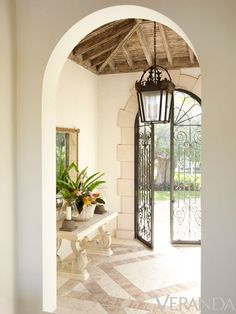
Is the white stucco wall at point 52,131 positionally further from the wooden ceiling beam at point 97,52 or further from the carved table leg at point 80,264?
the wooden ceiling beam at point 97,52

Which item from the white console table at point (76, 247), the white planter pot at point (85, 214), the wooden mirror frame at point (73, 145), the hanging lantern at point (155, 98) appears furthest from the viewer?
the wooden mirror frame at point (73, 145)

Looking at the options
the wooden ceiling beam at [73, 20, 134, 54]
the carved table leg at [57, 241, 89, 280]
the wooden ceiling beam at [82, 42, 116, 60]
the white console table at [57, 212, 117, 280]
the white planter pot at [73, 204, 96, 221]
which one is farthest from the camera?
the wooden ceiling beam at [82, 42, 116, 60]

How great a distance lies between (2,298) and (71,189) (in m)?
1.60

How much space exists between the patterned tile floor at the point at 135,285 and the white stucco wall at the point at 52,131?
802mm

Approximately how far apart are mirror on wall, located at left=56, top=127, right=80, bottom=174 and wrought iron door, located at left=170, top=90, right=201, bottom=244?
1.53m

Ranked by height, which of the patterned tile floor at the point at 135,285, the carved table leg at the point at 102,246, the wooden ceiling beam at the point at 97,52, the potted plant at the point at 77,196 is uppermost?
the wooden ceiling beam at the point at 97,52

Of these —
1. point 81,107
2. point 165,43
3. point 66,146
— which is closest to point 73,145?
point 66,146

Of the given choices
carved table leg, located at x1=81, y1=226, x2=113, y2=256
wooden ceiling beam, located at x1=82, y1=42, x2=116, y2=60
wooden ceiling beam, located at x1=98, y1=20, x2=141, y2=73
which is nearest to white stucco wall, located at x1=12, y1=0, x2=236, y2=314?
wooden ceiling beam, located at x1=98, y1=20, x2=141, y2=73

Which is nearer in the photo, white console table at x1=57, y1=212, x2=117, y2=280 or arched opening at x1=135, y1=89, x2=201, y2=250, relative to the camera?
white console table at x1=57, y1=212, x2=117, y2=280

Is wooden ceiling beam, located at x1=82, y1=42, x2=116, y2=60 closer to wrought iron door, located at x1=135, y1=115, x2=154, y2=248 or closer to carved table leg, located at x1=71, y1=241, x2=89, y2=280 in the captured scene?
wrought iron door, located at x1=135, y1=115, x2=154, y2=248

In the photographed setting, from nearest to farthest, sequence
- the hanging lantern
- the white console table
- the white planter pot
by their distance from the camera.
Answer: the hanging lantern
the white console table
the white planter pot

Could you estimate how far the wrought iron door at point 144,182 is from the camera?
4352 millimetres

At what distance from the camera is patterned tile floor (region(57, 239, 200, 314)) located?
265 cm

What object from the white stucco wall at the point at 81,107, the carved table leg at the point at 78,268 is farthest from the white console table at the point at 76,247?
the white stucco wall at the point at 81,107
